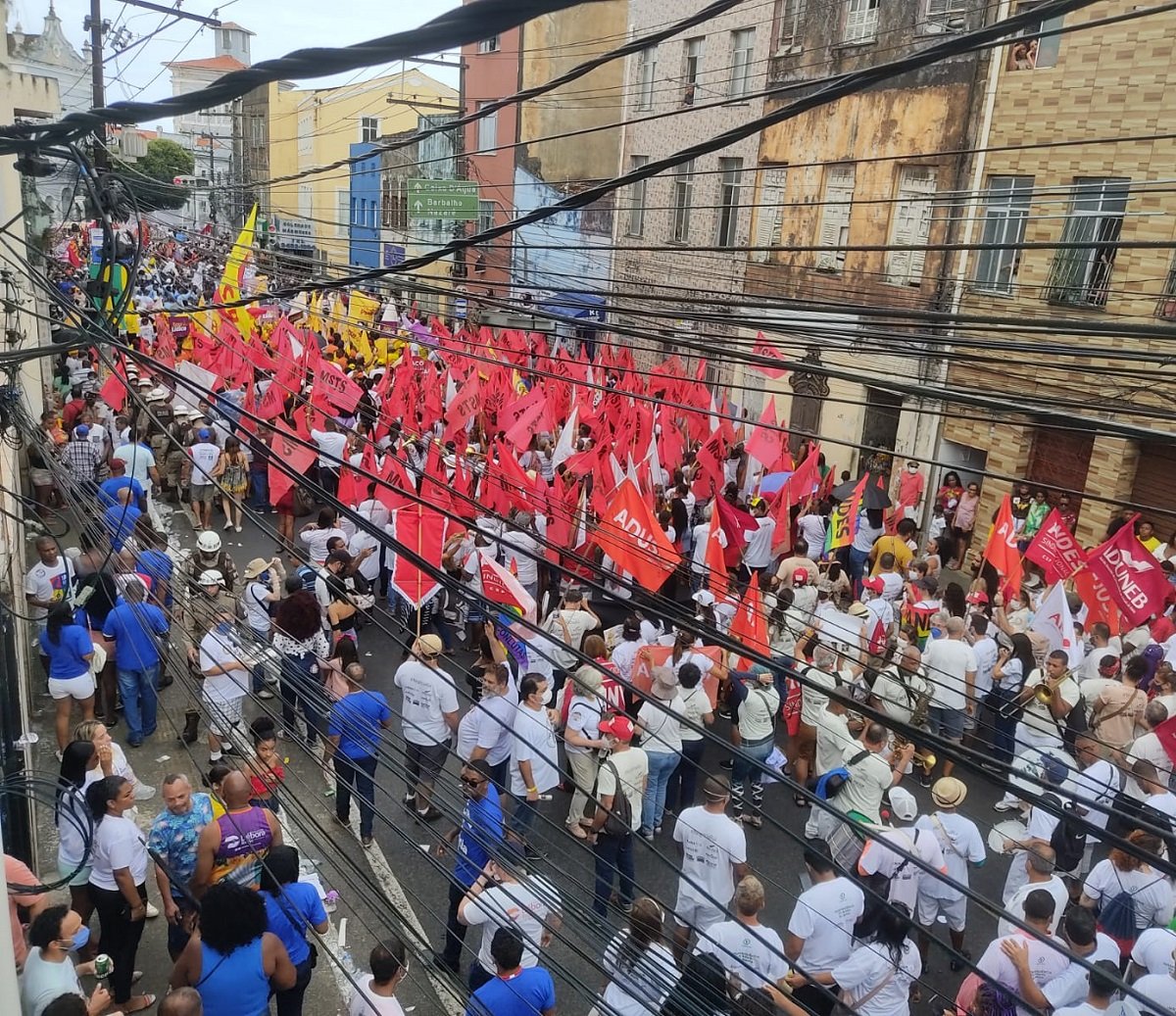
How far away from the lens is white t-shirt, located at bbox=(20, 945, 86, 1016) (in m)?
4.09

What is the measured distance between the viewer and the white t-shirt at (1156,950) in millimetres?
4582

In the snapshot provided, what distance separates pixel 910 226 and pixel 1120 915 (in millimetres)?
13748

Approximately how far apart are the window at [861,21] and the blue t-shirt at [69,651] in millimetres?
15454

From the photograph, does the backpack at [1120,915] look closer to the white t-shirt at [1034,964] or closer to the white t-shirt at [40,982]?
the white t-shirt at [1034,964]

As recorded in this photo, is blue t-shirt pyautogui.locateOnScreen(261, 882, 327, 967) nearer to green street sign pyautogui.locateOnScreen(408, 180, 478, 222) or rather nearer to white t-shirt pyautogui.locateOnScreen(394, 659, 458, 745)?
white t-shirt pyautogui.locateOnScreen(394, 659, 458, 745)

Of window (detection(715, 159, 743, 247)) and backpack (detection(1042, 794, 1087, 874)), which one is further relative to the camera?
window (detection(715, 159, 743, 247))

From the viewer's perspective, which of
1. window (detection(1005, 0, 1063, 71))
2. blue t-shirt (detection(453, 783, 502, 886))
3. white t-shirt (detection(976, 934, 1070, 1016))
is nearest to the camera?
white t-shirt (detection(976, 934, 1070, 1016))

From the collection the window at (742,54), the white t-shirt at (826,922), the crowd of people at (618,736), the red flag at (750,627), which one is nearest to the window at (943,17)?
the window at (742,54)

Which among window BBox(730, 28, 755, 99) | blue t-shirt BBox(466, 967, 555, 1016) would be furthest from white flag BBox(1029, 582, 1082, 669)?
window BBox(730, 28, 755, 99)

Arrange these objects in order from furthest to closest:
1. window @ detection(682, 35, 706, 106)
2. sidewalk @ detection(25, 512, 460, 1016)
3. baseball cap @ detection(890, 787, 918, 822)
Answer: window @ detection(682, 35, 706, 106) → baseball cap @ detection(890, 787, 918, 822) → sidewalk @ detection(25, 512, 460, 1016)

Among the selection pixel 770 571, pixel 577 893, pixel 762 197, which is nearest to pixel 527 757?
pixel 577 893

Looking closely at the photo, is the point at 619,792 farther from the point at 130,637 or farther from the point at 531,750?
the point at 130,637

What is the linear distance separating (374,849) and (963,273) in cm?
1260

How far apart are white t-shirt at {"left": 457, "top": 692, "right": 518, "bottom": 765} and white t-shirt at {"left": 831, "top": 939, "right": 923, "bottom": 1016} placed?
2.40 meters
